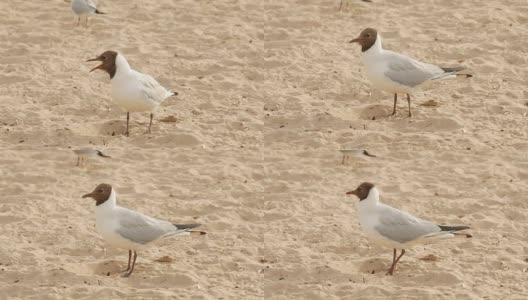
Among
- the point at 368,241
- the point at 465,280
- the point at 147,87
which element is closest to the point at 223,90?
the point at 147,87

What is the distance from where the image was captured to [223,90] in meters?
16.5

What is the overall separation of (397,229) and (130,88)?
3860 millimetres

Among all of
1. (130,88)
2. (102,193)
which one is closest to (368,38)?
(130,88)

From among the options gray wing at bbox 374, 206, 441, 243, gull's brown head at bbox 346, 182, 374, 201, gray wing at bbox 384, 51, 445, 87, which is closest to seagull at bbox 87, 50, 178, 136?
gray wing at bbox 384, 51, 445, 87

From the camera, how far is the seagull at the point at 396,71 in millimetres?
15719

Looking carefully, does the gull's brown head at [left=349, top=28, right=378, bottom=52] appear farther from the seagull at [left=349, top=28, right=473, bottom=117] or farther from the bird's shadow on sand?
the bird's shadow on sand

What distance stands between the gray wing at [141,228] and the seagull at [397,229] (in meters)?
1.68

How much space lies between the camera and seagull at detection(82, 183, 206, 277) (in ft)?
41.2

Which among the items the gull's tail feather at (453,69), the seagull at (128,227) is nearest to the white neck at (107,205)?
the seagull at (128,227)

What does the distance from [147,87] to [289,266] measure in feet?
11.0

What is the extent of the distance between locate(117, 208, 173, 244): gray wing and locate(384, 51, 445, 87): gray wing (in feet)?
13.0

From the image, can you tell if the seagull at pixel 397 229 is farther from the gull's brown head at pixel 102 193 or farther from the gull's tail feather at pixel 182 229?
the gull's brown head at pixel 102 193

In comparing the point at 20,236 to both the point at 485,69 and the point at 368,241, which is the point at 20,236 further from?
the point at 485,69

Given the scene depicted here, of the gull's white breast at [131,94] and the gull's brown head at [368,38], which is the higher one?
the gull's brown head at [368,38]
